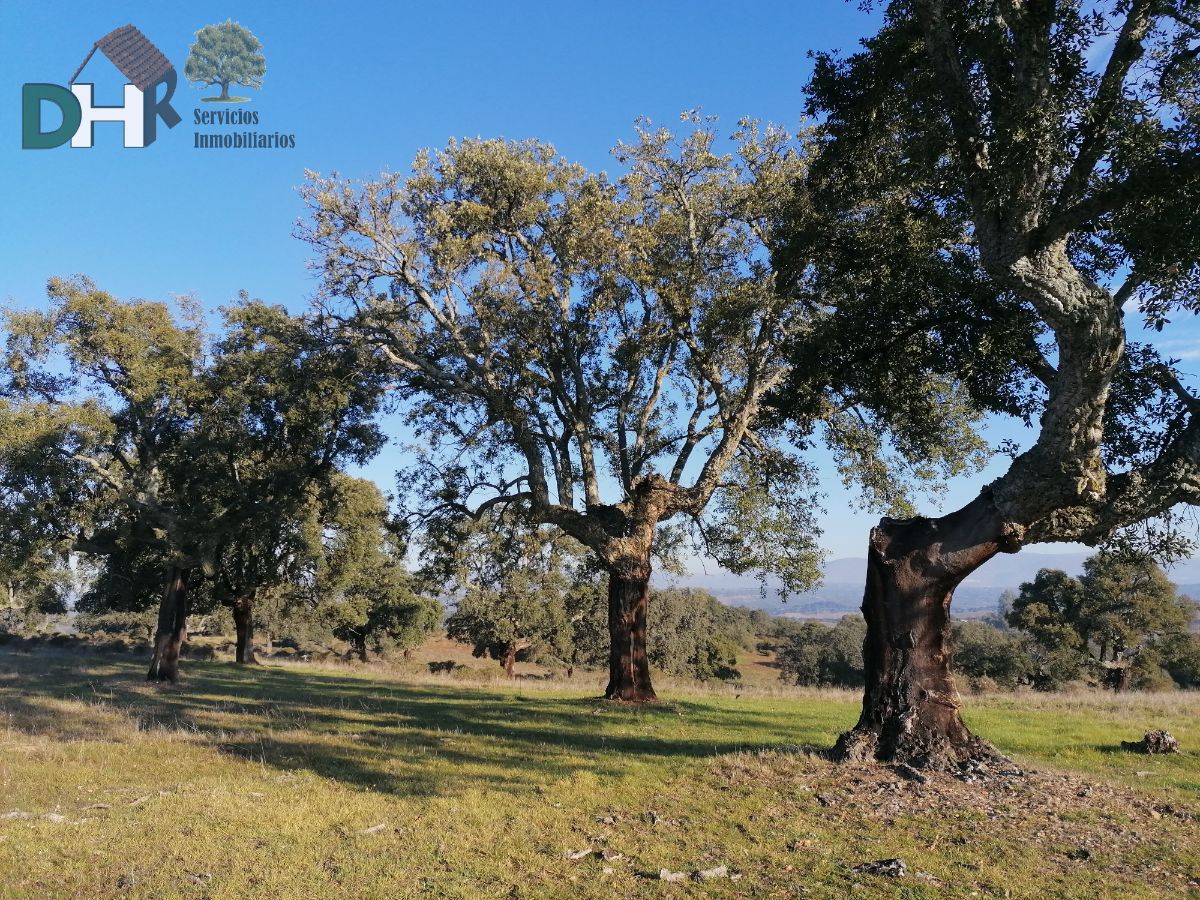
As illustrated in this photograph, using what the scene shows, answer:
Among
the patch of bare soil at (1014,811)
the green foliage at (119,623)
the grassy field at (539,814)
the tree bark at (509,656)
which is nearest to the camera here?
the grassy field at (539,814)

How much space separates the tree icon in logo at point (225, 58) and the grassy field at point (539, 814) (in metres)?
16.0

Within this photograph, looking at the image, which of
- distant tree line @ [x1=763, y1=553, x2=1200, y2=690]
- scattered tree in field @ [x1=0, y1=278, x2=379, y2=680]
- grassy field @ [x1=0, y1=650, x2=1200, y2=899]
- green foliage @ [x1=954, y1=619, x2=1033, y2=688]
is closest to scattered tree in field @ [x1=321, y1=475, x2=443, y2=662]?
scattered tree in field @ [x1=0, y1=278, x2=379, y2=680]

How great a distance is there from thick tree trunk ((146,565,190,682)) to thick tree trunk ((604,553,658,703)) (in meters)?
14.9

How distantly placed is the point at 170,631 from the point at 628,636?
52.2 ft

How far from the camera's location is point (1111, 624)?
48.8 meters

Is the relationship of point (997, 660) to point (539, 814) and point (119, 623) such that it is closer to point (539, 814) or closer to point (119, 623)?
point (539, 814)

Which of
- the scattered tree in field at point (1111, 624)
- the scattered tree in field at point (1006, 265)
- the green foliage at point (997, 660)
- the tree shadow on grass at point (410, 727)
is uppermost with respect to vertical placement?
the scattered tree in field at point (1006, 265)

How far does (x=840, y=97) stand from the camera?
1253 cm

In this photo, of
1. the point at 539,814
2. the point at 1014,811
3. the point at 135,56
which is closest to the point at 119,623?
the point at 135,56

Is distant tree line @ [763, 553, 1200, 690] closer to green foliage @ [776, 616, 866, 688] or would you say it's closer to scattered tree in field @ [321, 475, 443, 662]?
green foliage @ [776, 616, 866, 688]

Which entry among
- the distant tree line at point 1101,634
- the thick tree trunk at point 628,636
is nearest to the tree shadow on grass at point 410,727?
the thick tree trunk at point 628,636

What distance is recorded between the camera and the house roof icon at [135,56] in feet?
61.1

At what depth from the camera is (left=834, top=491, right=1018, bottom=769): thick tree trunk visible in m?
10.3

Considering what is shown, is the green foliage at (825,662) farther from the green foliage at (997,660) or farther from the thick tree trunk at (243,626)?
the thick tree trunk at (243,626)
